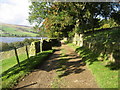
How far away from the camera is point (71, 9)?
1652 centimetres

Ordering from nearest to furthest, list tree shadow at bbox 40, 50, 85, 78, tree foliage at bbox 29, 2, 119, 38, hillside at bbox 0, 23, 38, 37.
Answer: tree shadow at bbox 40, 50, 85, 78 < hillside at bbox 0, 23, 38, 37 < tree foliage at bbox 29, 2, 119, 38

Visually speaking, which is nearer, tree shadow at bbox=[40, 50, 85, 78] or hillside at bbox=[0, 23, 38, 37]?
tree shadow at bbox=[40, 50, 85, 78]

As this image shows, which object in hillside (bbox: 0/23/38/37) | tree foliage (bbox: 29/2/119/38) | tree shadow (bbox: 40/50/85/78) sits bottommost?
tree shadow (bbox: 40/50/85/78)

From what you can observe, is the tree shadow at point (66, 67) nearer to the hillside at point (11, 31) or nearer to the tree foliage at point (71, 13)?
the hillside at point (11, 31)

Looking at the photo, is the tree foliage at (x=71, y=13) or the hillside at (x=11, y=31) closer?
the hillside at (x=11, y=31)

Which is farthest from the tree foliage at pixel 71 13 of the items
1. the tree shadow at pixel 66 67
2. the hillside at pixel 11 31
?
the tree shadow at pixel 66 67

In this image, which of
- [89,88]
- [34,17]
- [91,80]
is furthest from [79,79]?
[34,17]

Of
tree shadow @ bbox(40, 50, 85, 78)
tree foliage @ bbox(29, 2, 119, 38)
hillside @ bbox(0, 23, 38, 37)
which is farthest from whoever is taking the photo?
tree foliage @ bbox(29, 2, 119, 38)

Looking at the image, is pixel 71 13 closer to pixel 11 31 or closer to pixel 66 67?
pixel 66 67

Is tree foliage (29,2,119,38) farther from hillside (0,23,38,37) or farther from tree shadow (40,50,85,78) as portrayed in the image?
tree shadow (40,50,85,78)

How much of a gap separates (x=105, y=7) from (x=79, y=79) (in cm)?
1477

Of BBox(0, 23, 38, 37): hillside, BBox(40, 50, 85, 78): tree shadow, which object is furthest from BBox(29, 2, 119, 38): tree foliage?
BBox(40, 50, 85, 78): tree shadow

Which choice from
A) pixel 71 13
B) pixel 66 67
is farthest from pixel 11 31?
pixel 66 67

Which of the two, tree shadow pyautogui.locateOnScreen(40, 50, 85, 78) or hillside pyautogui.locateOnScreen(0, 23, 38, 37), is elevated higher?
hillside pyautogui.locateOnScreen(0, 23, 38, 37)
